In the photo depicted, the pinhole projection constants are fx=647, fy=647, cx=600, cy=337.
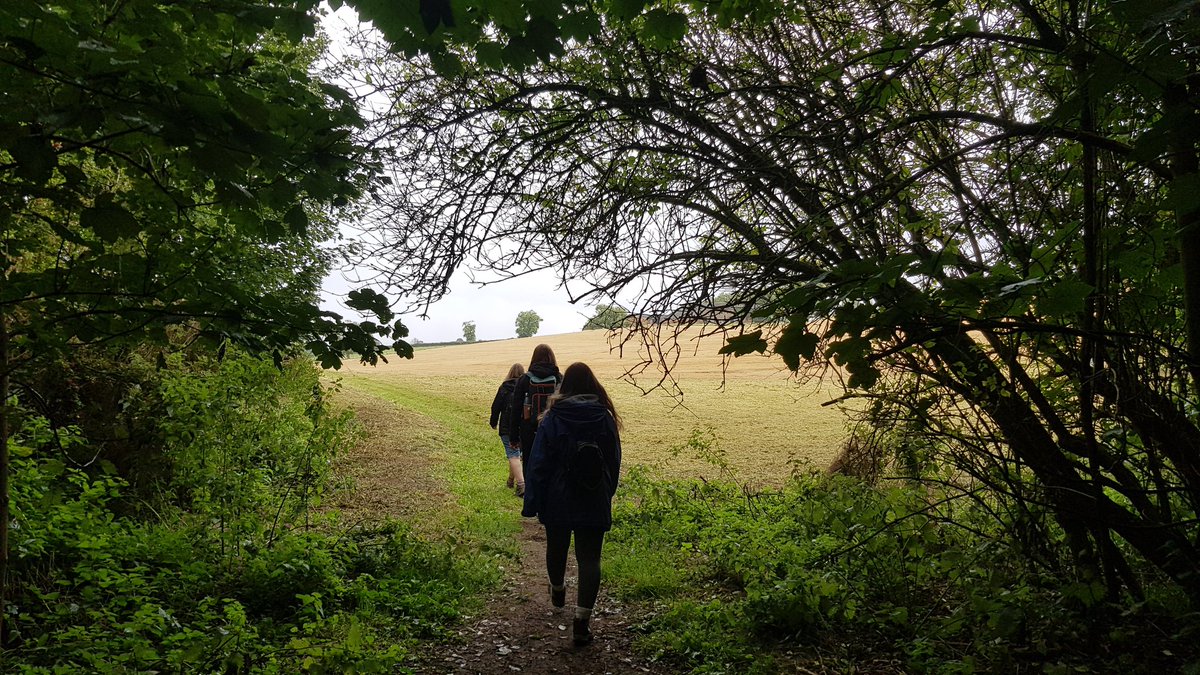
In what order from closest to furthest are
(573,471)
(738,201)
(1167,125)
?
1. (1167,125)
2. (738,201)
3. (573,471)

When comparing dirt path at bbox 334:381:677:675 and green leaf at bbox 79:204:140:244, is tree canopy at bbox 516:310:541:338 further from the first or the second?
green leaf at bbox 79:204:140:244

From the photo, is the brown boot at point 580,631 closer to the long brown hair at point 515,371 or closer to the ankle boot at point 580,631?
the ankle boot at point 580,631

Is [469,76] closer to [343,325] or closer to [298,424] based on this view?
[343,325]

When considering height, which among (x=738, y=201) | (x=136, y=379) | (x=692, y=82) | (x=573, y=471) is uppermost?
(x=692, y=82)

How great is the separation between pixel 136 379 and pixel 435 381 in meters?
23.7

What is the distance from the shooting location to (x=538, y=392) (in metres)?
7.36

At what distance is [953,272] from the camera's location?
161 inches

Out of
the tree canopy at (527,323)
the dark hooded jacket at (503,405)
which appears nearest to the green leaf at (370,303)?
the dark hooded jacket at (503,405)

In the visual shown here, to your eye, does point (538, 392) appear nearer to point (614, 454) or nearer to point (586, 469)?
point (614, 454)

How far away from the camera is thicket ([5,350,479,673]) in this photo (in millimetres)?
3531

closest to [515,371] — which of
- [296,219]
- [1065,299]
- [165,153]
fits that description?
[296,219]

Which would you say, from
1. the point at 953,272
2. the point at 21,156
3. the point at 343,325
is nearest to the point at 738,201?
the point at 953,272

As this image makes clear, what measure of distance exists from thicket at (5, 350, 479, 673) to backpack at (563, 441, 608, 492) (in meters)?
1.55

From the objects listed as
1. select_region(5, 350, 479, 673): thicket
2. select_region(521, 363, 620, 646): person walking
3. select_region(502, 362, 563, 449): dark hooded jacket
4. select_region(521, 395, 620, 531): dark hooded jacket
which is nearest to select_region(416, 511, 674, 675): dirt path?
select_region(521, 363, 620, 646): person walking
